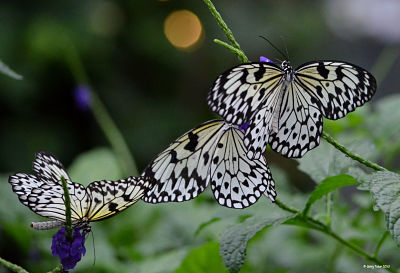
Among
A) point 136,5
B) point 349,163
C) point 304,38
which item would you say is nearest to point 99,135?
point 136,5

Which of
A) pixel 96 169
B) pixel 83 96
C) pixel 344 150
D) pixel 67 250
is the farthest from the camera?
pixel 83 96

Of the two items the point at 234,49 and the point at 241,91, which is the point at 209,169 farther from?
the point at 234,49

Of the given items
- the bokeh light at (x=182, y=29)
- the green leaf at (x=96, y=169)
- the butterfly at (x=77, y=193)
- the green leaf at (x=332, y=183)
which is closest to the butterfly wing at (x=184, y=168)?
the butterfly at (x=77, y=193)

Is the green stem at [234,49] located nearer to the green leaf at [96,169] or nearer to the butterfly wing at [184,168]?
the butterfly wing at [184,168]

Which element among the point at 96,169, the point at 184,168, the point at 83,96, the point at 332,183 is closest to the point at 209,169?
the point at 184,168

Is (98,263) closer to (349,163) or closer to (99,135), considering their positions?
(349,163)

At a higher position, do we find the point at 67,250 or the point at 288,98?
the point at 288,98

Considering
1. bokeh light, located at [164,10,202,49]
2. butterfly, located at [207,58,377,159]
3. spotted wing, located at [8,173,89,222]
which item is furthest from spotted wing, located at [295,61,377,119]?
bokeh light, located at [164,10,202,49]
